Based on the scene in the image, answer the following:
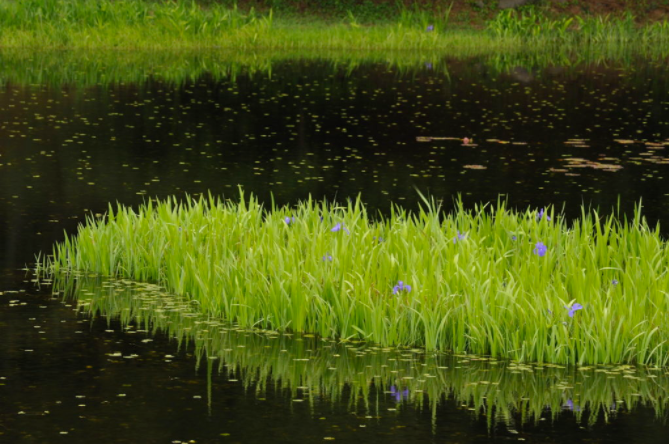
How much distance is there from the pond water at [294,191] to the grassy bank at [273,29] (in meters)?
2.74

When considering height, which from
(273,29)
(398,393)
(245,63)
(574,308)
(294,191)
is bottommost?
(398,393)

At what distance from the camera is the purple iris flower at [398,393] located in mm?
7133

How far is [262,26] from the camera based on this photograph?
29.2 meters

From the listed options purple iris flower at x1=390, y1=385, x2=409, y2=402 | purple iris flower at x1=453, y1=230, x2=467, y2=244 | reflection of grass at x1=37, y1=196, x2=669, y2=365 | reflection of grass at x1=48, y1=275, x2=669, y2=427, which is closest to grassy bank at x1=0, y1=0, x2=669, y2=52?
reflection of grass at x1=37, y1=196, x2=669, y2=365

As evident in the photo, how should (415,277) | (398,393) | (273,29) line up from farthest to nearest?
(273,29), (415,277), (398,393)

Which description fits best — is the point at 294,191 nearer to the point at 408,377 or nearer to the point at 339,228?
the point at 339,228

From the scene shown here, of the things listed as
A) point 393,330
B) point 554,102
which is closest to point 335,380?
point 393,330

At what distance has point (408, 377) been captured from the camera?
753cm

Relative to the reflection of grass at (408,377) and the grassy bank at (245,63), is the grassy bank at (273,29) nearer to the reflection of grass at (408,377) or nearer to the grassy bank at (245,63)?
the grassy bank at (245,63)

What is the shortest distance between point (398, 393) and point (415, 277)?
119 centimetres

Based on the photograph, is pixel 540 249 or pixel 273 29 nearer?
pixel 540 249

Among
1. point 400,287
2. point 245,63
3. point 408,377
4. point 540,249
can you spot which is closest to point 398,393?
point 408,377

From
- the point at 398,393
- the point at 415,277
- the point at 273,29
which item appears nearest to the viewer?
the point at 398,393

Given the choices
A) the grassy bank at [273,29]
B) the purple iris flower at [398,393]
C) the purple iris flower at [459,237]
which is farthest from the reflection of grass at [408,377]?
the grassy bank at [273,29]
